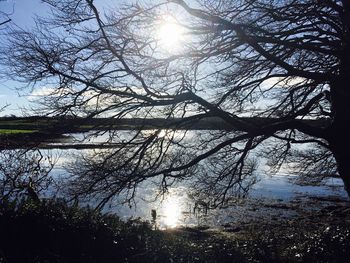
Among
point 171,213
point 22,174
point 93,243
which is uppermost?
point 22,174

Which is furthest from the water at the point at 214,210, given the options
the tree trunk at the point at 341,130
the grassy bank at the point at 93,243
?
the tree trunk at the point at 341,130

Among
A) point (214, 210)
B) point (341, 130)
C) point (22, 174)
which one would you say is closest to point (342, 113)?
point (341, 130)

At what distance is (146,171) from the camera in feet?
33.3

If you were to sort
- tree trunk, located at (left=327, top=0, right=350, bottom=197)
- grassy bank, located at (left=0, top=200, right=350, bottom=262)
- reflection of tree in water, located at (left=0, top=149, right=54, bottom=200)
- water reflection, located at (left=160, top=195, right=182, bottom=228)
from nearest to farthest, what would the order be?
grassy bank, located at (left=0, top=200, right=350, bottom=262)
tree trunk, located at (left=327, top=0, right=350, bottom=197)
reflection of tree in water, located at (left=0, top=149, right=54, bottom=200)
water reflection, located at (left=160, top=195, right=182, bottom=228)

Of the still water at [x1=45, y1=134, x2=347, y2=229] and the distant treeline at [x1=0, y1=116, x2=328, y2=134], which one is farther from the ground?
the distant treeline at [x1=0, y1=116, x2=328, y2=134]

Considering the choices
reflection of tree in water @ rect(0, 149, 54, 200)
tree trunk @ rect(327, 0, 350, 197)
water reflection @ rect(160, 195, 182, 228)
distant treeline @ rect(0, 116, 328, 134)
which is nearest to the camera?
tree trunk @ rect(327, 0, 350, 197)

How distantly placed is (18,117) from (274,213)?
1699 centimetres

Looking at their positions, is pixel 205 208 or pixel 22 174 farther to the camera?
pixel 205 208

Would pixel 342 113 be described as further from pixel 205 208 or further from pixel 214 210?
pixel 214 210

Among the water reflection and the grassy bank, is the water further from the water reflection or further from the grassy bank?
the grassy bank

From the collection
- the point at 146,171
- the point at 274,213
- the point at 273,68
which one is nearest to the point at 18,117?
Result: the point at 146,171

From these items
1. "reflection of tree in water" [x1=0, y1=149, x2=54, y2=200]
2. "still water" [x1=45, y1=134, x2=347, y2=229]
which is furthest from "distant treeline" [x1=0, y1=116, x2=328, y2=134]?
"still water" [x1=45, y1=134, x2=347, y2=229]

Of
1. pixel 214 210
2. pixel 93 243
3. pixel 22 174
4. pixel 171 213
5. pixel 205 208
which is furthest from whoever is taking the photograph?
pixel 214 210

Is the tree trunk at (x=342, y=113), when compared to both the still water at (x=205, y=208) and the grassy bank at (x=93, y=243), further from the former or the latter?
the still water at (x=205, y=208)
